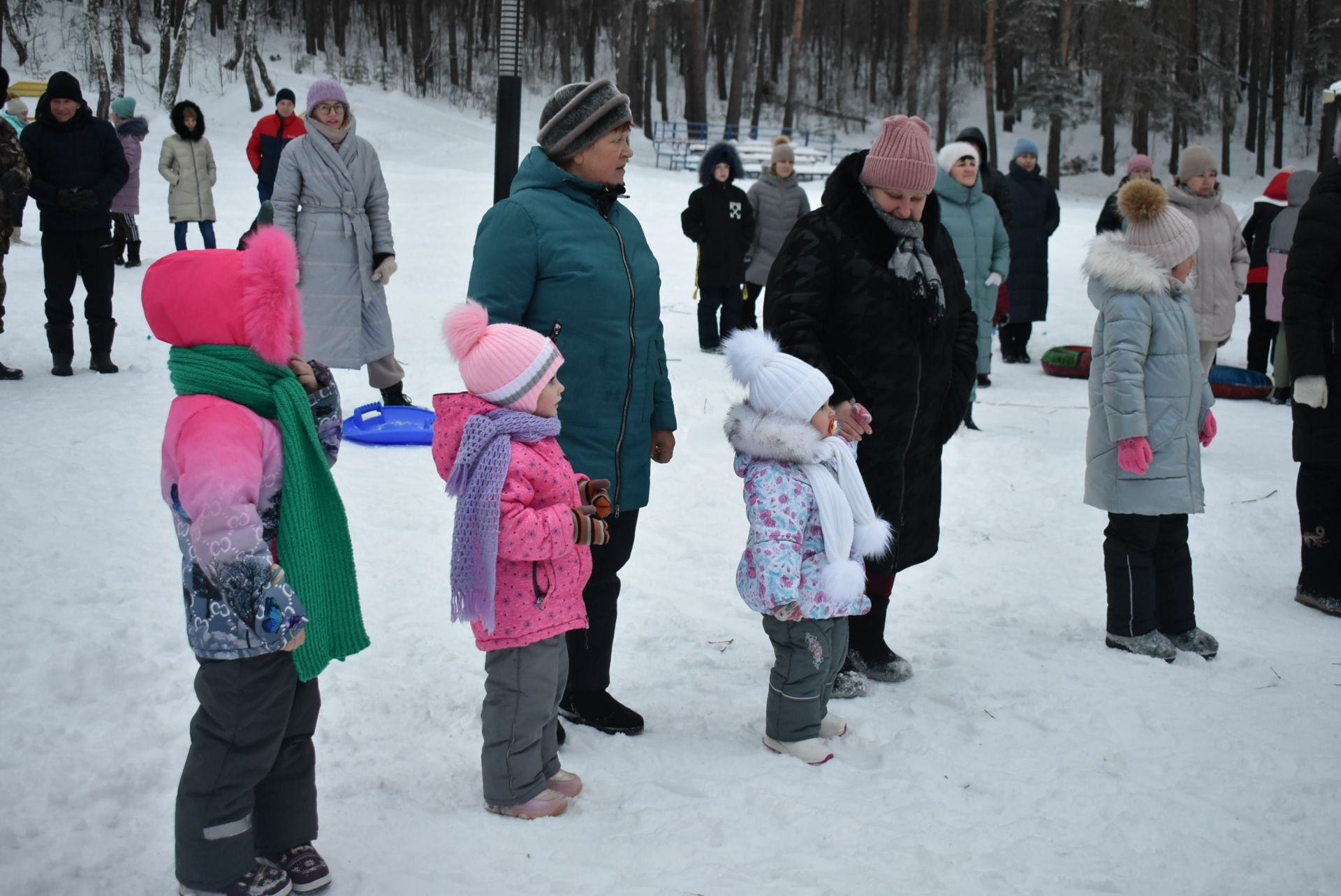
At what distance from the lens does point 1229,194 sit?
32156 mm

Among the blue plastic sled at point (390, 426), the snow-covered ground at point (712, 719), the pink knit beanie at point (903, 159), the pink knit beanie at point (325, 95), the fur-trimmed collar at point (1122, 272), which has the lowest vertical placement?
the snow-covered ground at point (712, 719)

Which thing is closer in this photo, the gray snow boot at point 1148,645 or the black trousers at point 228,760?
the black trousers at point 228,760

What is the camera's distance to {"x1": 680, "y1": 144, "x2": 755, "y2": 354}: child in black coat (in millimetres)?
10078

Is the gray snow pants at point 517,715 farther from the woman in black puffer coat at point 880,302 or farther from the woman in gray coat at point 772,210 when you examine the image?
the woman in gray coat at point 772,210

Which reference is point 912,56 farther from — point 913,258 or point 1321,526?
point 913,258

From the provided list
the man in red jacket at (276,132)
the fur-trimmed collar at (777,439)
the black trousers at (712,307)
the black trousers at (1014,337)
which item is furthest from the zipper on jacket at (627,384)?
the black trousers at (1014,337)

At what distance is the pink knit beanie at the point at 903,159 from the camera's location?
12.1 ft

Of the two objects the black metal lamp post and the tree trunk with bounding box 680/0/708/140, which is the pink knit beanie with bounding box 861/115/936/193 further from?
the tree trunk with bounding box 680/0/708/140

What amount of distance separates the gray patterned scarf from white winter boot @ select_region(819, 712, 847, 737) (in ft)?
4.46

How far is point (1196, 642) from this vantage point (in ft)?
15.0

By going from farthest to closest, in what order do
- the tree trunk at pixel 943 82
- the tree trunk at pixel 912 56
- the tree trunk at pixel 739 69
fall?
1. the tree trunk at pixel 943 82
2. the tree trunk at pixel 912 56
3. the tree trunk at pixel 739 69

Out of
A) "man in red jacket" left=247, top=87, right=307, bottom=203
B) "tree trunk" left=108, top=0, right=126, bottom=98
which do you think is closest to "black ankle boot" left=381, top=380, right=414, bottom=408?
"man in red jacket" left=247, top=87, right=307, bottom=203

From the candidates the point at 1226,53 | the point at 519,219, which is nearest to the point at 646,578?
the point at 519,219

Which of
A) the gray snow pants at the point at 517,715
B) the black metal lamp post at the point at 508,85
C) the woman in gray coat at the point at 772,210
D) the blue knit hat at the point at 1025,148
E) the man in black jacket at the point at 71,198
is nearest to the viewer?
the gray snow pants at the point at 517,715
